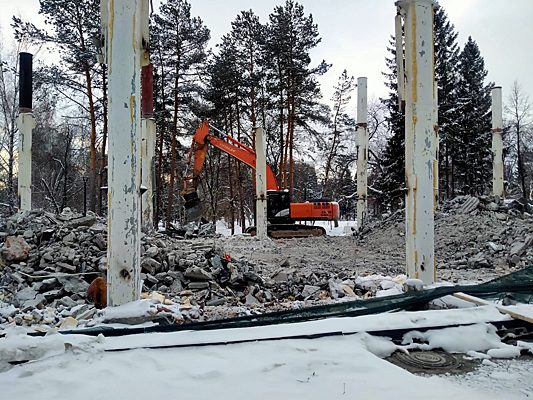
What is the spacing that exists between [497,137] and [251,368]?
53.5ft

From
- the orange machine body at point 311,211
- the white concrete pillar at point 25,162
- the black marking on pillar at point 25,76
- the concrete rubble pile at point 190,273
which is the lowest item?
the concrete rubble pile at point 190,273

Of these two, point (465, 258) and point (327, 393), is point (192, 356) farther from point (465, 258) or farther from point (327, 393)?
point (465, 258)

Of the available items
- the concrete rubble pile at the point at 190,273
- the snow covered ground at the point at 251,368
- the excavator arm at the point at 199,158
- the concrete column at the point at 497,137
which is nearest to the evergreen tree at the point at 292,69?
the excavator arm at the point at 199,158

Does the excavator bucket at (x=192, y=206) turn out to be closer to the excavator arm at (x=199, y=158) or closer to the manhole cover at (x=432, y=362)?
the excavator arm at (x=199, y=158)

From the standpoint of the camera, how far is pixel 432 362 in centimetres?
238

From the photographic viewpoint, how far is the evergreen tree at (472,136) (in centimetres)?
2780

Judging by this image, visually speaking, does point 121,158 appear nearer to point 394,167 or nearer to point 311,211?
point 311,211

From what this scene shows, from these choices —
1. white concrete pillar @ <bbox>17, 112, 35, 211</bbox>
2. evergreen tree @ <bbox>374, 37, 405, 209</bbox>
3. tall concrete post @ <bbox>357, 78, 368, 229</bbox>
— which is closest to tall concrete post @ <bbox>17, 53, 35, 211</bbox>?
white concrete pillar @ <bbox>17, 112, 35, 211</bbox>

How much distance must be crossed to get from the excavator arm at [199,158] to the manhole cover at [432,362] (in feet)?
34.9

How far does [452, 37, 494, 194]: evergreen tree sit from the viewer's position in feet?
91.2

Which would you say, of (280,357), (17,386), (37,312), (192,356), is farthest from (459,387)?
(37,312)

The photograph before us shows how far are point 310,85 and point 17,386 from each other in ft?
69.8

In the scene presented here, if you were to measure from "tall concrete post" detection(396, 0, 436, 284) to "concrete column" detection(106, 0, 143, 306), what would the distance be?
2771 millimetres

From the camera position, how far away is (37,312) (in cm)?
434
